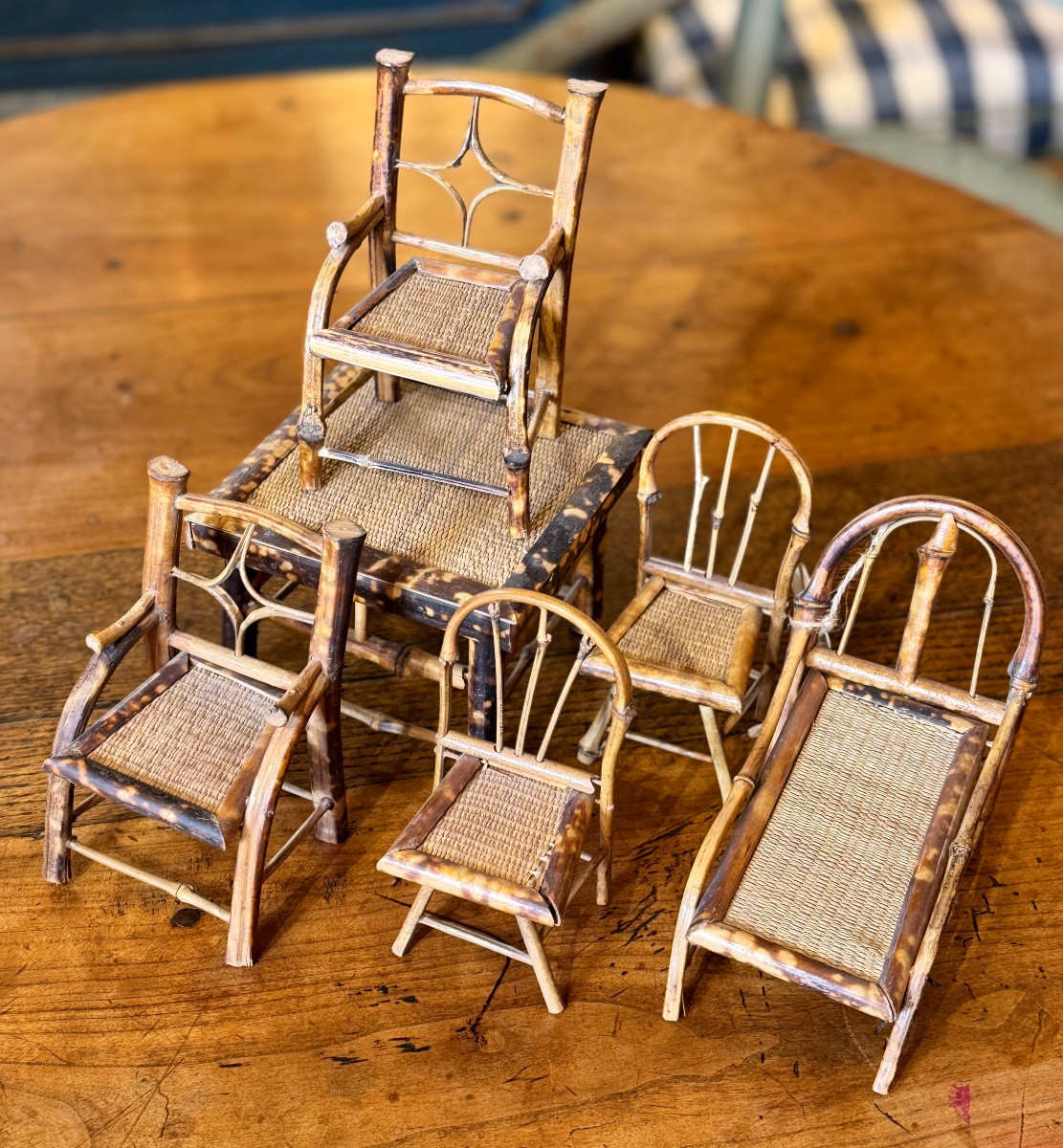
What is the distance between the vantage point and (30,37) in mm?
4500

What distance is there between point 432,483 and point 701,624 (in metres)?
0.48

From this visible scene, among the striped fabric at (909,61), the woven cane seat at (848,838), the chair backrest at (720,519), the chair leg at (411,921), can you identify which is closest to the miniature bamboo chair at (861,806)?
the woven cane seat at (848,838)

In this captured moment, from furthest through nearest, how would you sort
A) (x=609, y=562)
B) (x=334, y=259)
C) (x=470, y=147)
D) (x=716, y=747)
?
(x=609, y=562) < (x=470, y=147) < (x=716, y=747) < (x=334, y=259)

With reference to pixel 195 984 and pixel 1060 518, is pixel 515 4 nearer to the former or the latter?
pixel 1060 518

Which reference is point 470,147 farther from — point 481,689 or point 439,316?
point 481,689

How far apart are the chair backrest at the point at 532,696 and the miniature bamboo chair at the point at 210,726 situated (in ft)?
0.50

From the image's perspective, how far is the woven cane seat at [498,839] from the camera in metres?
1.63

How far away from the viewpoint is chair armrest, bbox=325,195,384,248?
1891mm

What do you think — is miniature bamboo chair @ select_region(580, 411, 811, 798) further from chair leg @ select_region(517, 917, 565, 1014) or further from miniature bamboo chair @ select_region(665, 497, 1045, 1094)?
chair leg @ select_region(517, 917, 565, 1014)

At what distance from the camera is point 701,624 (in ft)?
6.66

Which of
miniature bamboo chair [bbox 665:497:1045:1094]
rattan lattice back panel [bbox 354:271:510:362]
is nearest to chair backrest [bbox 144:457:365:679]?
rattan lattice back panel [bbox 354:271:510:362]

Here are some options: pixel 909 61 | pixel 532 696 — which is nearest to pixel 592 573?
pixel 532 696

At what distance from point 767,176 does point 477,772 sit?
2.07 m

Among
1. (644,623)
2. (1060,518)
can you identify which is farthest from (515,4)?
(644,623)
